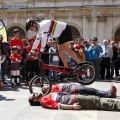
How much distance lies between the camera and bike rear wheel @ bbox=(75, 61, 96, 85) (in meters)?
8.85

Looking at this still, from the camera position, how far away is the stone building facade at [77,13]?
22859 millimetres

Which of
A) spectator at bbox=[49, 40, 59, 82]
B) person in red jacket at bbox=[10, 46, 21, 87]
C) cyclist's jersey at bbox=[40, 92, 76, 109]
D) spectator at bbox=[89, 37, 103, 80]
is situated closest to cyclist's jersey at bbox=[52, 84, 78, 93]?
cyclist's jersey at bbox=[40, 92, 76, 109]

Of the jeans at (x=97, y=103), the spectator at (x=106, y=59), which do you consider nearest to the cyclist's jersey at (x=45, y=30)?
the jeans at (x=97, y=103)

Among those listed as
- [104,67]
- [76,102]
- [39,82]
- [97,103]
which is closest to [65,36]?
[39,82]

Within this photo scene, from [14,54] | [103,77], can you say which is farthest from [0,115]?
[103,77]

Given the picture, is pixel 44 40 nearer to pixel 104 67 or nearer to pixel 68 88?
pixel 68 88

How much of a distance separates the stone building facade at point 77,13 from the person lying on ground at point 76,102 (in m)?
16.9

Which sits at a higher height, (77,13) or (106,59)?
(77,13)

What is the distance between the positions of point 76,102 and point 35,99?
0.96 meters

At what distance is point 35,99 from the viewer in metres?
6.70

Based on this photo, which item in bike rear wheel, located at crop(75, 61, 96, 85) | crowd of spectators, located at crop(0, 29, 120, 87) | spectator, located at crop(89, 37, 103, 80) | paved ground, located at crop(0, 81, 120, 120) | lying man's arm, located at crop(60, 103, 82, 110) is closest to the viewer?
paved ground, located at crop(0, 81, 120, 120)

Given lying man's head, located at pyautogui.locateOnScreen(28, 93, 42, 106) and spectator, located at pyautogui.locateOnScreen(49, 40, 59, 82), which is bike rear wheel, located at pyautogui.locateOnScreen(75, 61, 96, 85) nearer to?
lying man's head, located at pyautogui.locateOnScreen(28, 93, 42, 106)

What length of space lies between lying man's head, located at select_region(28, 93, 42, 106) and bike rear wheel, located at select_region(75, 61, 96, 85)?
2443 mm

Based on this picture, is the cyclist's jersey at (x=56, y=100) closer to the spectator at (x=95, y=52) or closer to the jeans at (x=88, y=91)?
the jeans at (x=88, y=91)
